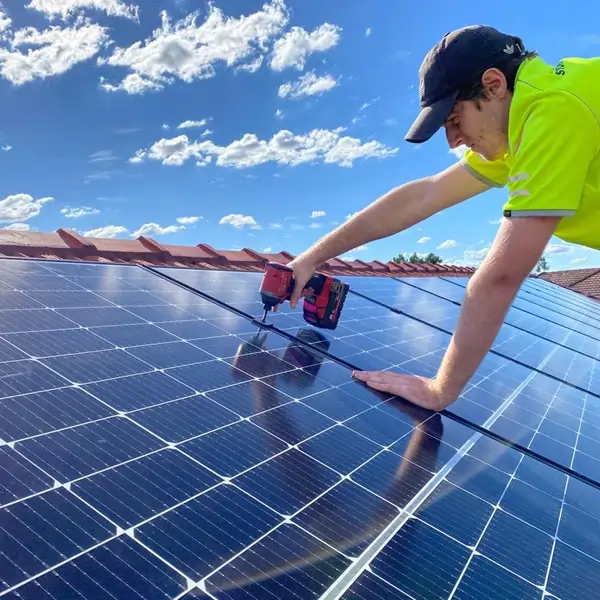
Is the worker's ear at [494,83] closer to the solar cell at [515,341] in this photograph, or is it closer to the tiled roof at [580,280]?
the solar cell at [515,341]

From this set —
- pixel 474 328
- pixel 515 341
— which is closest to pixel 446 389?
pixel 474 328

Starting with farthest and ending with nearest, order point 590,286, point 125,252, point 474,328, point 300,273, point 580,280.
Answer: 1. point 580,280
2. point 590,286
3. point 125,252
4. point 300,273
5. point 474,328

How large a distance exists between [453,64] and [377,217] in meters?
1.67

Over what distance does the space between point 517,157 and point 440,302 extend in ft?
19.1

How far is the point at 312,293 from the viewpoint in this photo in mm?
4594

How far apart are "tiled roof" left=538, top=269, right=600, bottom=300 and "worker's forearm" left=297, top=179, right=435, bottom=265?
22.5 metres

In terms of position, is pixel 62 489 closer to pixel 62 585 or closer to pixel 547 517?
pixel 62 585

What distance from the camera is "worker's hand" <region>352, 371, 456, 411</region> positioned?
11.8 feet

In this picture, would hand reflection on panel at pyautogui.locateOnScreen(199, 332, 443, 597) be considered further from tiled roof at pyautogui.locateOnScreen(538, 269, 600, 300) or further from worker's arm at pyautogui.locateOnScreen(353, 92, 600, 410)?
tiled roof at pyautogui.locateOnScreen(538, 269, 600, 300)

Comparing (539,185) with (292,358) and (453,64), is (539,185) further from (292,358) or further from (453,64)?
(292,358)

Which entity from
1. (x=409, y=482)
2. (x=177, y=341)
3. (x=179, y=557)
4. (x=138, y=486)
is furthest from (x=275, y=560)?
(x=177, y=341)

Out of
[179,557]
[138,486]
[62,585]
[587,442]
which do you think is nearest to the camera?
[62,585]

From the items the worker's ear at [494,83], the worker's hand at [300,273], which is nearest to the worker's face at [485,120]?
the worker's ear at [494,83]

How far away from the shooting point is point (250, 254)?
8828 millimetres
